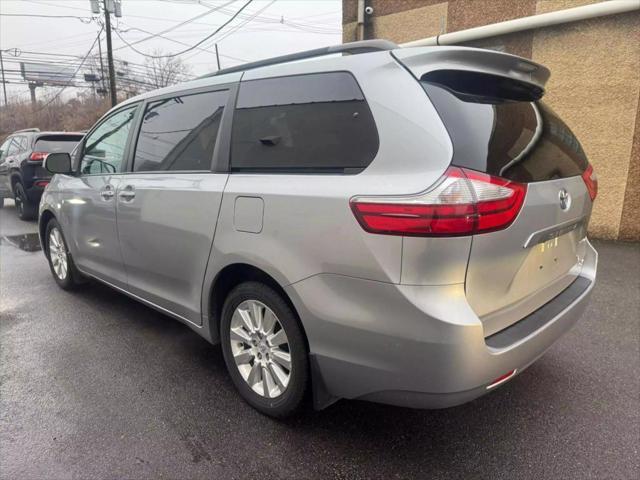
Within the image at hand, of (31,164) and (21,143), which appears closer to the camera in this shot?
(31,164)

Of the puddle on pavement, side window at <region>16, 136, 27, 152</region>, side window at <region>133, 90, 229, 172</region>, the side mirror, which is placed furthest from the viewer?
side window at <region>16, 136, 27, 152</region>

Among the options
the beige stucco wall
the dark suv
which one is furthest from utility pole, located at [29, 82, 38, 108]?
the beige stucco wall

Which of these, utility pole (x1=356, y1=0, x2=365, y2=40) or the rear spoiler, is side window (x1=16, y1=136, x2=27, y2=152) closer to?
utility pole (x1=356, y1=0, x2=365, y2=40)

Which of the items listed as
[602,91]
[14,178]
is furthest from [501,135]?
[14,178]

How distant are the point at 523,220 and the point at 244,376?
1.69 m

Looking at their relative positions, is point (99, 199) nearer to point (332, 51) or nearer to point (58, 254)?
point (58, 254)

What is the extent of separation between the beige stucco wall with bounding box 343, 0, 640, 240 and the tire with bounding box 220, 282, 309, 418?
20.5 feet

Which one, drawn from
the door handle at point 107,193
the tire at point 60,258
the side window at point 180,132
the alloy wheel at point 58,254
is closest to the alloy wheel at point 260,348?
the side window at point 180,132

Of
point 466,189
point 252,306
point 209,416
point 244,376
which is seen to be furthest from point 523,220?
point 209,416

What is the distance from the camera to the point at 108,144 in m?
3.79

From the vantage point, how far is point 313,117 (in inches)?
87.0

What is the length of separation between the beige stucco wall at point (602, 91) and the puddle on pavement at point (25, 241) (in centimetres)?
800

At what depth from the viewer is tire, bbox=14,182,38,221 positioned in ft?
29.1

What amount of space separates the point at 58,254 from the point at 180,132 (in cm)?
254
